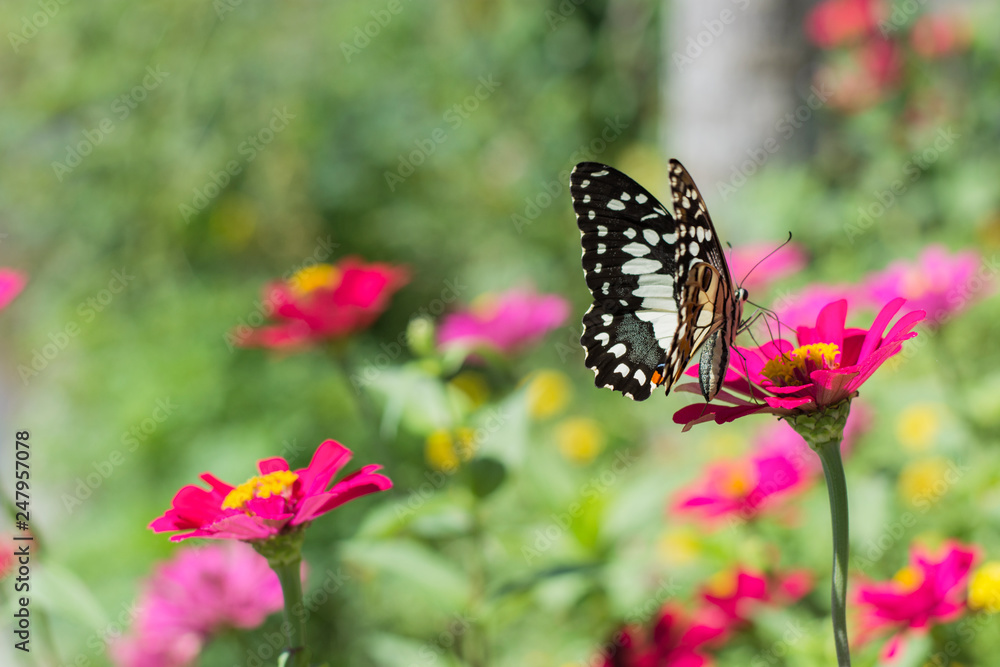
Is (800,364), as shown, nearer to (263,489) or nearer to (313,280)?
(263,489)

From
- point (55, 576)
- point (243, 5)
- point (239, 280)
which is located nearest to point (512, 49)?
point (243, 5)

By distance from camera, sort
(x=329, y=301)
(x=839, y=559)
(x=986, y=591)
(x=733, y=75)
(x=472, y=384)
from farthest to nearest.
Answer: (x=472, y=384)
(x=733, y=75)
(x=329, y=301)
(x=986, y=591)
(x=839, y=559)

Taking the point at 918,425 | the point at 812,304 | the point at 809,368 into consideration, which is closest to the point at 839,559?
the point at 809,368

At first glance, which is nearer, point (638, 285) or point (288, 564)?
A: point (288, 564)

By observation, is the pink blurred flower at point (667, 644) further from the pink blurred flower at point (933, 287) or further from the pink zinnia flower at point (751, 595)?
the pink blurred flower at point (933, 287)

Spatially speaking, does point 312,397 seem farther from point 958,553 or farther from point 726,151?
point 958,553

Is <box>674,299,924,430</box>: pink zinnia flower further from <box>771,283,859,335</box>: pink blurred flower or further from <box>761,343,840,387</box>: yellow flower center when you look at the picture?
<box>771,283,859,335</box>: pink blurred flower

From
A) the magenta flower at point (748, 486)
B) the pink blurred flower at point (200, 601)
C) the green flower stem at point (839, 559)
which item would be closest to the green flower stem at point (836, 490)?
the green flower stem at point (839, 559)
